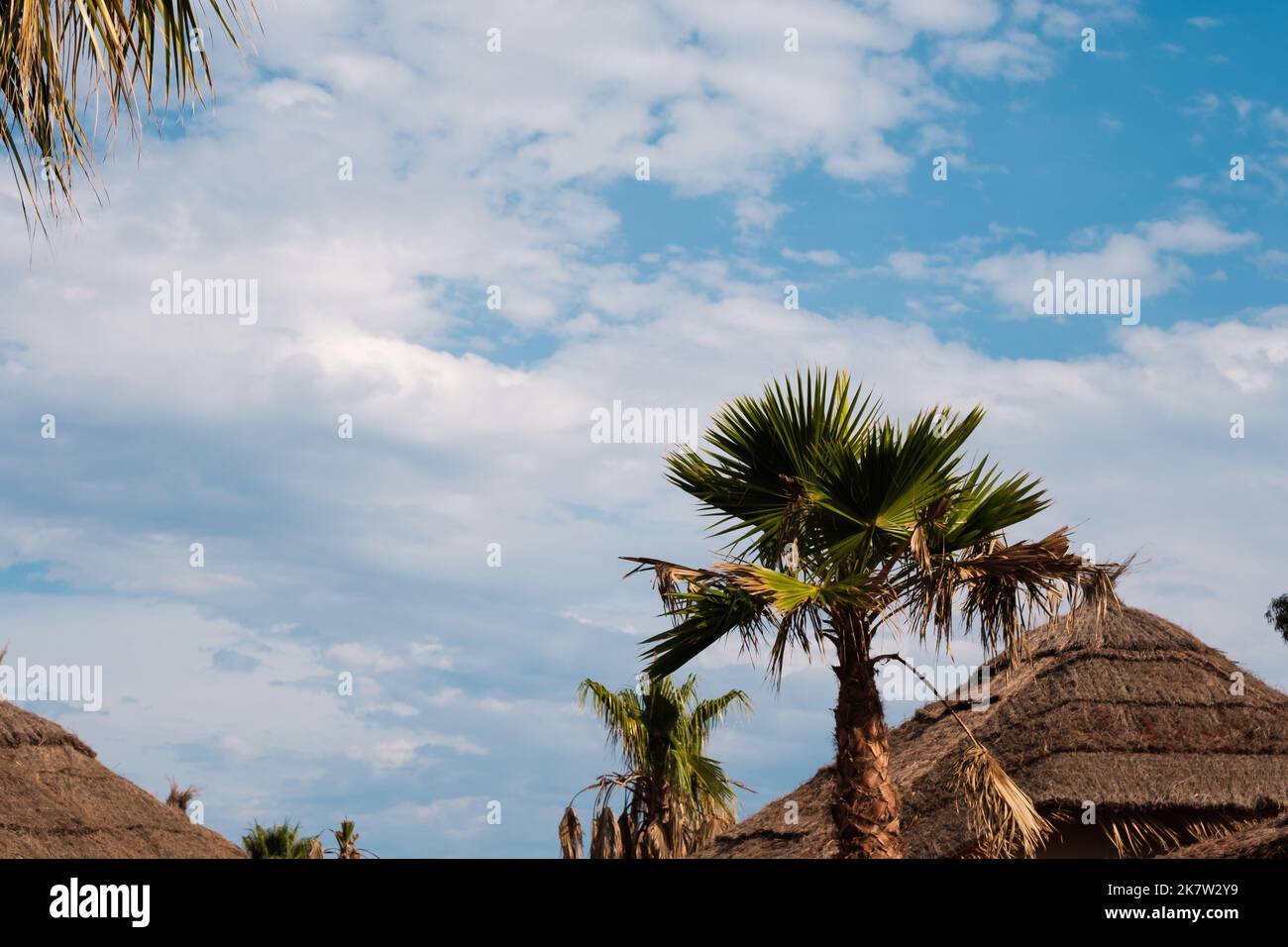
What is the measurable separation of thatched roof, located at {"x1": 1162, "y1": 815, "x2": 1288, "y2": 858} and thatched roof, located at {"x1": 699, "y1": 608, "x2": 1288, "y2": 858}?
2.32 meters

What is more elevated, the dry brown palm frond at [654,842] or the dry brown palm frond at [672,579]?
the dry brown palm frond at [672,579]

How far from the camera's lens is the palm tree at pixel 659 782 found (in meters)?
23.0

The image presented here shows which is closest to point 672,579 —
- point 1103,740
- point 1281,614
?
point 1103,740

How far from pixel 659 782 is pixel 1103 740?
32.2 ft

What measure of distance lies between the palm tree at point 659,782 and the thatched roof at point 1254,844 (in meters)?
11.3

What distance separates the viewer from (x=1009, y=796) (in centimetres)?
1059

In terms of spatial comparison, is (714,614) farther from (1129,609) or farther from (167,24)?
(1129,609)

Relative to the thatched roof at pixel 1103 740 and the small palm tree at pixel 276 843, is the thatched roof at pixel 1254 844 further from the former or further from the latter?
the small palm tree at pixel 276 843

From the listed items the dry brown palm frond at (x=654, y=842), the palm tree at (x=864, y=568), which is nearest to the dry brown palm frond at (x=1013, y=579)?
the palm tree at (x=864, y=568)

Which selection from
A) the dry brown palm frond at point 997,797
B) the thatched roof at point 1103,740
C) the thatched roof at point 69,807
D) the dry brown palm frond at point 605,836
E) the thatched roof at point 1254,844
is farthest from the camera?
the dry brown palm frond at point 605,836

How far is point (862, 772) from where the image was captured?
1052cm
